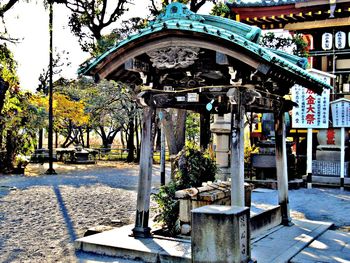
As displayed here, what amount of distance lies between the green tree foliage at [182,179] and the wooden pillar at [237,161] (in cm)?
156

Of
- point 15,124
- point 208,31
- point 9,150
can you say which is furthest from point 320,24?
point 9,150

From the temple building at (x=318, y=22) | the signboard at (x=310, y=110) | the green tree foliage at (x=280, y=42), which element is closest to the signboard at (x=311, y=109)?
the signboard at (x=310, y=110)

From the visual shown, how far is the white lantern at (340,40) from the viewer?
20797 mm

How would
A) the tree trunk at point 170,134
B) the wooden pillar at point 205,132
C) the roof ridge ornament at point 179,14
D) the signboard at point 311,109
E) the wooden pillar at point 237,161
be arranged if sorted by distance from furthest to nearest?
the signboard at point 311,109
the tree trunk at point 170,134
the wooden pillar at point 205,132
the roof ridge ornament at point 179,14
the wooden pillar at point 237,161

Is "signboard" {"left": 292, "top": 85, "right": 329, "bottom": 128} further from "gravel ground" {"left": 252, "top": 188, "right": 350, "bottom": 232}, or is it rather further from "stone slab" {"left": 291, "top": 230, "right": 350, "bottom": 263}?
"stone slab" {"left": 291, "top": 230, "right": 350, "bottom": 263}

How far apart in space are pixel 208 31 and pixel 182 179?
352 cm

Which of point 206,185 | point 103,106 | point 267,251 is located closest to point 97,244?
point 206,185

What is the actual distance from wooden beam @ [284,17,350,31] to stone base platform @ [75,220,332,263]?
1395cm

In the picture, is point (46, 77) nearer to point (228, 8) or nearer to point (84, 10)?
point (84, 10)

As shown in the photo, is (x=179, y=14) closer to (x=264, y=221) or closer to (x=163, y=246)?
(x=163, y=246)

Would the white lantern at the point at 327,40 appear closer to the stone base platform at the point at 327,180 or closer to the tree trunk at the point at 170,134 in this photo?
the stone base platform at the point at 327,180

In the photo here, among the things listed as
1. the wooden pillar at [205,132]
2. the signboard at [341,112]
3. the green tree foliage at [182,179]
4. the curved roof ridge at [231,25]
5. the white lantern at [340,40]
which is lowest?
the green tree foliage at [182,179]

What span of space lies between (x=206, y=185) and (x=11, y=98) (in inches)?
745

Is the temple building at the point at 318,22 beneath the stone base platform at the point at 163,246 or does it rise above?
above
